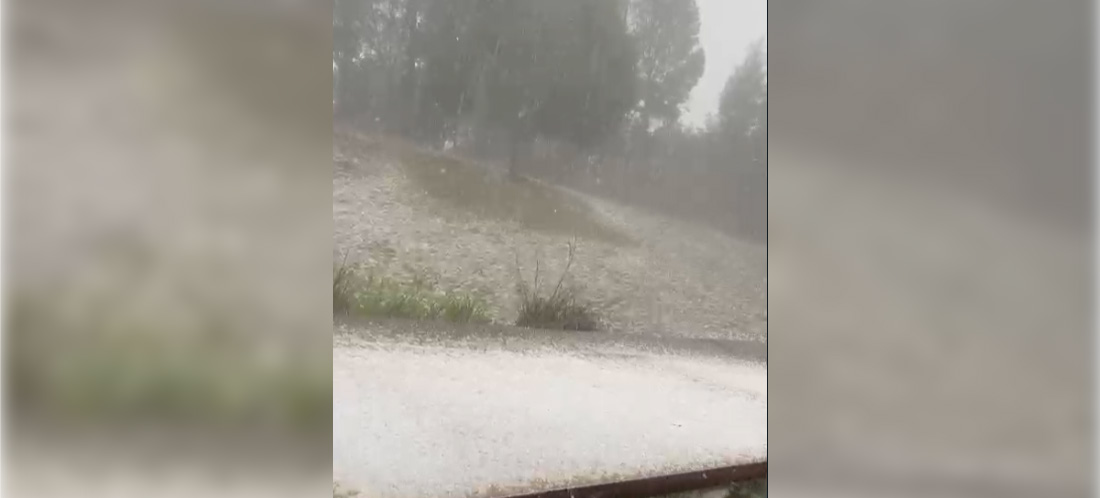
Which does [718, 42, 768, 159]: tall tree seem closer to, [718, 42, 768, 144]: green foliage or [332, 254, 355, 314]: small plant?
[718, 42, 768, 144]: green foliage

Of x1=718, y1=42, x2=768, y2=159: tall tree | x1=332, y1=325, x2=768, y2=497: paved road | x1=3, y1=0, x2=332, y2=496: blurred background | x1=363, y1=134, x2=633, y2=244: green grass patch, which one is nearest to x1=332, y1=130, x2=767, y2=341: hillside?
x1=363, y1=134, x2=633, y2=244: green grass patch

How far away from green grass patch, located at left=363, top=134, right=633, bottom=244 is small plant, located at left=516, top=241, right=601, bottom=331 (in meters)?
0.08

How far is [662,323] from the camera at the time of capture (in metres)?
2.20

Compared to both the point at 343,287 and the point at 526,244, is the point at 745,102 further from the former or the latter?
the point at 343,287

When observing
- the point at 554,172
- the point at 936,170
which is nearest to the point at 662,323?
the point at 554,172

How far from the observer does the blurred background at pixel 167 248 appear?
75 cm

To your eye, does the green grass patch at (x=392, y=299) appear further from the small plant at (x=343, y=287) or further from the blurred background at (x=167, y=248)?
the blurred background at (x=167, y=248)

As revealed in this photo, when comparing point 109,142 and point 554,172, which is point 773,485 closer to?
point 554,172

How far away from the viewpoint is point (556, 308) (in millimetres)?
2125

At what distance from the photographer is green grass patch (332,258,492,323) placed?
6.28 ft

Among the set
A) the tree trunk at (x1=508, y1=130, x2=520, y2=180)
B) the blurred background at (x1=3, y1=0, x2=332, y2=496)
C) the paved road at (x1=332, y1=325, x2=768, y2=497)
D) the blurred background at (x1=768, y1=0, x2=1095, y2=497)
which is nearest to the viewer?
the blurred background at (x1=3, y1=0, x2=332, y2=496)

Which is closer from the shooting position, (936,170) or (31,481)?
(31,481)

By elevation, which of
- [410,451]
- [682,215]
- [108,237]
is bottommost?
[410,451]

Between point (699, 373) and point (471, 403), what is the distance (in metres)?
0.69
